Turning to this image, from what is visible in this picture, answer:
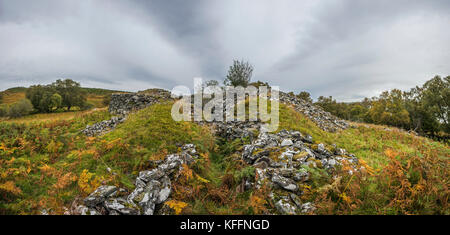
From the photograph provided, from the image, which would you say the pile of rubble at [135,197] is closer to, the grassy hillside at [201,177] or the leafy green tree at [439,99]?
the grassy hillside at [201,177]

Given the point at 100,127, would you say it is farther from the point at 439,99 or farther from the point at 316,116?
the point at 439,99

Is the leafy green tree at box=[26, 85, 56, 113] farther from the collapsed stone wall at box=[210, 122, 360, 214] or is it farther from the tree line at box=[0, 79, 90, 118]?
the collapsed stone wall at box=[210, 122, 360, 214]

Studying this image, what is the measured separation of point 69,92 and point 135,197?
214 ft

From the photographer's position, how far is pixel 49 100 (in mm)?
40375

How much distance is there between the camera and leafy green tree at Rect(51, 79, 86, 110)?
A: 4827 centimetres

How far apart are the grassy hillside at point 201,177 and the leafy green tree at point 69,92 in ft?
169

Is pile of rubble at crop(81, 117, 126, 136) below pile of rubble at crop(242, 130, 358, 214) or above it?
above

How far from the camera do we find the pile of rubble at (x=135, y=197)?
4.63m

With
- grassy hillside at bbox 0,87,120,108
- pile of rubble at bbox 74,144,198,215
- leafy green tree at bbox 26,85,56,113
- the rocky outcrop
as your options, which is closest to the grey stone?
pile of rubble at bbox 74,144,198,215

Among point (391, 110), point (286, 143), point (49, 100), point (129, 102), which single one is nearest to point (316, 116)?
point (286, 143)

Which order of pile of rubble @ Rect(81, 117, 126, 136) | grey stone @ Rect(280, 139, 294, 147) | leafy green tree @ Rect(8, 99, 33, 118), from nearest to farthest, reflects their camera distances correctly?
grey stone @ Rect(280, 139, 294, 147), pile of rubble @ Rect(81, 117, 126, 136), leafy green tree @ Rect(8, 99, 33, 118)
